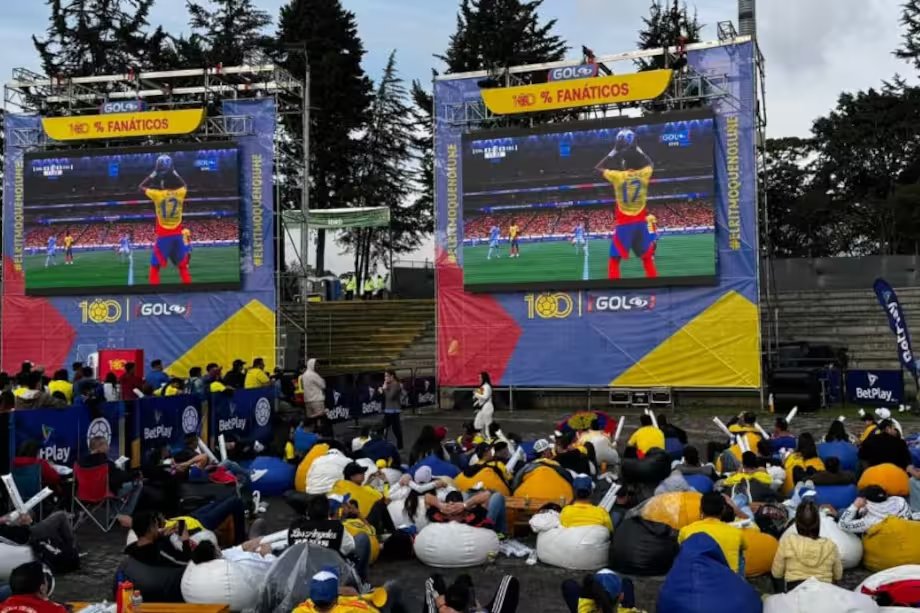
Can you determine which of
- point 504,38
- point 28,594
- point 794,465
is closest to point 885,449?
point 794,465

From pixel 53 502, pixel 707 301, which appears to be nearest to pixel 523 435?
pixel 707 301

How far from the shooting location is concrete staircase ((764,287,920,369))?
2781 centimetres

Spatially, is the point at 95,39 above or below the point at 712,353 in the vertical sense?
above

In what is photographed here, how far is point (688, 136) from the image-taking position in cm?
2305

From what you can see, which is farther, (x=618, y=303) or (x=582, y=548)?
(x=618, y=303)

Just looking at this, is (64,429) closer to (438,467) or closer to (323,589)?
(438,467)

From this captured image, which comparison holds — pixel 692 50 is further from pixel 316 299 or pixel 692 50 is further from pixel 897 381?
pixel 316 299

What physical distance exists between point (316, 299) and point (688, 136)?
17.5 m

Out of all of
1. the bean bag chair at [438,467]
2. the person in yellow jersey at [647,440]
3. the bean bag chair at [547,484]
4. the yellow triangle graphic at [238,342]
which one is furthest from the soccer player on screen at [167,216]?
the bean bag chair at [547,484]

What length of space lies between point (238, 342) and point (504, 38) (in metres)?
27.1

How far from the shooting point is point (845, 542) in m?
8.98

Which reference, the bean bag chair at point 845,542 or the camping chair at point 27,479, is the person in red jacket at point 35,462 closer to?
the camping chair at point 27,479

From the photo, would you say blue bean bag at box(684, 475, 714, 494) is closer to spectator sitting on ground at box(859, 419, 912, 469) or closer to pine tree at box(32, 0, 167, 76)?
spectator sitting on ground at box(859, 419, 912, 469)

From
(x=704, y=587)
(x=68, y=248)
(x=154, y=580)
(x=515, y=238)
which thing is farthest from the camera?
(x=68, y=248)
